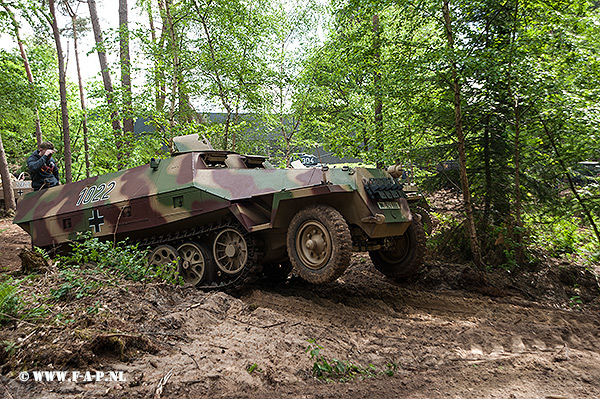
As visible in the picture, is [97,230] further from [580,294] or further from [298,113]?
[298,113]

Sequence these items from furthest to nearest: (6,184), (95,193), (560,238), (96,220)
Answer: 1. (6,184)
2. (95,193)
3. (96,220)
4. (560,238)

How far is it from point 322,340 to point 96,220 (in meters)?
5.29

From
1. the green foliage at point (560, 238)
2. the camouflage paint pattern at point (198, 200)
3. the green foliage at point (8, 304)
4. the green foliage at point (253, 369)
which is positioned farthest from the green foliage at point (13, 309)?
the green foliage at point (560, 238)

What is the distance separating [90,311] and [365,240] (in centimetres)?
356

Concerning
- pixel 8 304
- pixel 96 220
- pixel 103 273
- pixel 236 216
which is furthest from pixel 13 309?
pixel 96 220

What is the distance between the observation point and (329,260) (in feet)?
18.6

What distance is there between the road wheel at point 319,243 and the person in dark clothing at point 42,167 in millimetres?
6181

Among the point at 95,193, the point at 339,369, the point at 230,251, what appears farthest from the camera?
the point at 95,193

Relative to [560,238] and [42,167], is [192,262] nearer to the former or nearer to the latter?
[42,167]

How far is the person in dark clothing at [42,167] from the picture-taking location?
9336mm

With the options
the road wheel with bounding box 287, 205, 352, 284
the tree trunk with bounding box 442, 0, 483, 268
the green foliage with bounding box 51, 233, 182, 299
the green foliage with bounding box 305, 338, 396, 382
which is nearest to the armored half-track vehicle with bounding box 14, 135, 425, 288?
the road wheel with bounding box 287, 205, 352, 284

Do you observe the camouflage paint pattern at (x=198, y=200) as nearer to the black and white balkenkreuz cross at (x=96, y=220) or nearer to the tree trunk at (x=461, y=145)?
the black and white balkenkreuz cross at (x=96, y=220)

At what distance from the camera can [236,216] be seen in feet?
21.7

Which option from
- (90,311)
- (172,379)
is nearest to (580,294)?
(172,379)
